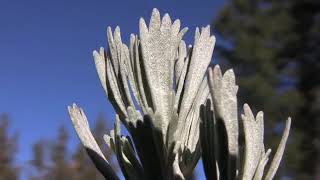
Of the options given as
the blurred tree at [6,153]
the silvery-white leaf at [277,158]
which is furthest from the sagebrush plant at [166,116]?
the blurred tree at [6,153]

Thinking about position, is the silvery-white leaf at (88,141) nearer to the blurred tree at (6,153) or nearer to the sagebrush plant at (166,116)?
the sagebrush plant at (166,116)

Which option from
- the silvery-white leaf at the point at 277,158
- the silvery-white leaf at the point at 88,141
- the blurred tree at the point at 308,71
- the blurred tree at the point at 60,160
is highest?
the blurred tree at the point at 60,160

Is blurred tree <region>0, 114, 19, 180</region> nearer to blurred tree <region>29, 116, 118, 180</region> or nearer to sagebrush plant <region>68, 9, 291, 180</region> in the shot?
blurred tree <region>29, 116, 118, 180</region>

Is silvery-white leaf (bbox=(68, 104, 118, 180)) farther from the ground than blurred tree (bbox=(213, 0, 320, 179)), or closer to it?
closer to it

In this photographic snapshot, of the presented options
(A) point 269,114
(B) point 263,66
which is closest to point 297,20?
(B) point 263,66

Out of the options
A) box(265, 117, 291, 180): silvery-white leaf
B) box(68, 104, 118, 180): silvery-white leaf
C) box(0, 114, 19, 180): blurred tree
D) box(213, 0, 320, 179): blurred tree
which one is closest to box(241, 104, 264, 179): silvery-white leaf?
box(265, 117, 291, 180): silvery-white leaf
